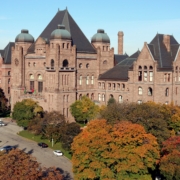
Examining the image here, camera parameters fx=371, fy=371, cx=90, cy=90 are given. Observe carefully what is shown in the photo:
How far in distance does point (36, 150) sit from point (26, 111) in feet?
51.2

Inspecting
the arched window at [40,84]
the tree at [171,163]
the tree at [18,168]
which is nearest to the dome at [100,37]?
the arched window at [40,84]

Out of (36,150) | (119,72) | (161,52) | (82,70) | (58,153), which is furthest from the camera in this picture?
(82,70)

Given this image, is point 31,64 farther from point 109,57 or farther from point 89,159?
point 89,159

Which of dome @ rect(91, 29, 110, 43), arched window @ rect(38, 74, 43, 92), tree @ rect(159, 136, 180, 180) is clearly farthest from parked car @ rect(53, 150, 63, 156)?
dome @ rect(91, 29, 110, 43)

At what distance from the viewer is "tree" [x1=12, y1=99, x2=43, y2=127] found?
2817 inches

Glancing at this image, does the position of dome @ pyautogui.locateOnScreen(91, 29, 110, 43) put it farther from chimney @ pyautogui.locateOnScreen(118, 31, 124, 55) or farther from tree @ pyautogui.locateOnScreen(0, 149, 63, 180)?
tree @ pyautogui.locateOnScreen(0, 149, 63, 180)

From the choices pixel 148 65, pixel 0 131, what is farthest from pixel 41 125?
pixel 148 65

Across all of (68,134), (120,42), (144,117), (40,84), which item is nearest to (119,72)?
(40,84)

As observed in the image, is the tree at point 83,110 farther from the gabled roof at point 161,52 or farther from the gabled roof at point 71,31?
the gabled roof at point 161,52

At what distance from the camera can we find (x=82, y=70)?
263 feet

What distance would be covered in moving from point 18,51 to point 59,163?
1636 inches

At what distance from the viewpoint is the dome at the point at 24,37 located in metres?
86.8

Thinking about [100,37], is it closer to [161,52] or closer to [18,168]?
[161,52]

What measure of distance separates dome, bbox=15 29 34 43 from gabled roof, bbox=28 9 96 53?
1.81 metres
